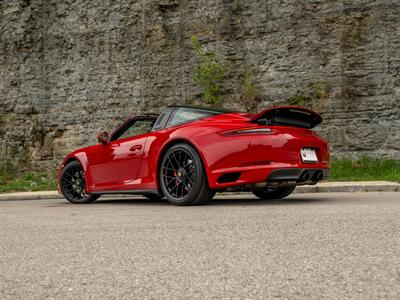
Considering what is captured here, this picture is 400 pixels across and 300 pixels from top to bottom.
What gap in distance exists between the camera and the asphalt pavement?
8.70 ft

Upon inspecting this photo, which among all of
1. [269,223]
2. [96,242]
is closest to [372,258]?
[269,223]

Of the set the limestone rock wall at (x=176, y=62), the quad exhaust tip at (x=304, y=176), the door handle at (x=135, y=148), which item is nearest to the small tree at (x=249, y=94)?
the limestone rock wall at (x=176, y=62)

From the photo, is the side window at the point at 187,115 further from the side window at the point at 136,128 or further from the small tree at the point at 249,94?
the small tree at the point at 249,94

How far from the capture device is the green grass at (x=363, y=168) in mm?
14273

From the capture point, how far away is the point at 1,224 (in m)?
5.97

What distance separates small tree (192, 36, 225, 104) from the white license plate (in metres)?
11.0

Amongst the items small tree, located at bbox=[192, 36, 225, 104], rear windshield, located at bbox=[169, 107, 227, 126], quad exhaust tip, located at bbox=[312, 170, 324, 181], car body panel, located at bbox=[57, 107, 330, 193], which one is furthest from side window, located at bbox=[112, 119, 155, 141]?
small tree, located at bbox=[192, 36, 225, 104]

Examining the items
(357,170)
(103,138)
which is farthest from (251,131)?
(357,170)

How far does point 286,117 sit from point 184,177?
1569 millimetres

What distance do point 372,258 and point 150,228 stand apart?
2.33m

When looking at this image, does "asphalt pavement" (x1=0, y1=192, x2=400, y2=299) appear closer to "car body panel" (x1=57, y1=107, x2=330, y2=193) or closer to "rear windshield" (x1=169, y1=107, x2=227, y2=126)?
"car body panel" (x1=57, y1=107, x2=330, y2=193)

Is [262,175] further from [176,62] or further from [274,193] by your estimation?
[176,62]

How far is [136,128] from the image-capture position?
8.16 m

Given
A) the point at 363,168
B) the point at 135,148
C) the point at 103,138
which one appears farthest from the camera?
the point at 363,168
